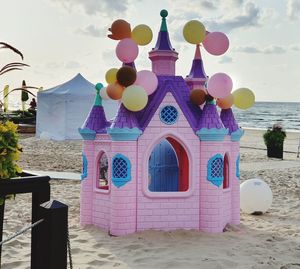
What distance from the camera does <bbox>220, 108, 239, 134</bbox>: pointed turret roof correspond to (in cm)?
707

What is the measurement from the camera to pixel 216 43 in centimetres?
667

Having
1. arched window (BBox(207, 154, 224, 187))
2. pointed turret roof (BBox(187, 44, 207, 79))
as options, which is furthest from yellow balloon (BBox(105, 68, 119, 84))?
arched window (BBox(207, 154, 224, 187))

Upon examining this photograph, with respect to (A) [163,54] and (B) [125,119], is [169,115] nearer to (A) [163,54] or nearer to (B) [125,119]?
(B) [125,119]

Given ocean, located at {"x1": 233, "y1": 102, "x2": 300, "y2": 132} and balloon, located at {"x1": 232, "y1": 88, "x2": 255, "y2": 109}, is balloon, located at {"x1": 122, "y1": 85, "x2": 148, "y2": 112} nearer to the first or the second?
balloon, located at {"x1": 232, "y1": 88, "x2": 255, "y2": 109}

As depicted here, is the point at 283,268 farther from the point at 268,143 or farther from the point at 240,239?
the point at 268,143

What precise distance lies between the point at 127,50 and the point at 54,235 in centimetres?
443

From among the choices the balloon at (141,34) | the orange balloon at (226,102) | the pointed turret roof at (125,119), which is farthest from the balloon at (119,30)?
the orange balloon at (226,102)

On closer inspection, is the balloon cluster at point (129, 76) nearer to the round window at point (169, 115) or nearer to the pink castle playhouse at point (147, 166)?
the pink castle playhouse at point (147, 166)

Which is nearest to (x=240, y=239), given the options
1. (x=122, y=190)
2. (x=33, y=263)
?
(x=122, y=190)

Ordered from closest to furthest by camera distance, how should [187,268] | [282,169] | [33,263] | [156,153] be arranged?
1. [33,263]
2. [187,268]
3. [156,153]
4. [282,169]

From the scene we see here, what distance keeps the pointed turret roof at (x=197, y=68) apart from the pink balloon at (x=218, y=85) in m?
1.08

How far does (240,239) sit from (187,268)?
5.08 ft

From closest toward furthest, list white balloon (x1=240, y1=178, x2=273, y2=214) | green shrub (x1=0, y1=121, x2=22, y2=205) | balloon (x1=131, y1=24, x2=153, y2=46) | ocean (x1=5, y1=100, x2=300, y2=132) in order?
green shrub (x1=0, y1=121, x2=22, y2=205), balloon (x1=131, y1=24, x2=153, y2=46), white balloon (x1=240, y1=178, x2=273, y2=214), ocean (x1=5, y1=100, x2=300, y2=132)

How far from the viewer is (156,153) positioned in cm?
727
